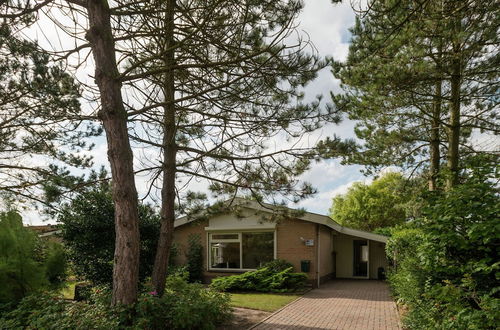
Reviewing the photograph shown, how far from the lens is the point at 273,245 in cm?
1520

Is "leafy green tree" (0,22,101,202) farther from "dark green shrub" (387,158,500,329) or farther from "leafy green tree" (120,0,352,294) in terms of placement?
"dark green shrub" (387,158,500,329)

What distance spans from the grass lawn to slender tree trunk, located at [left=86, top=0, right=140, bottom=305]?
460cm

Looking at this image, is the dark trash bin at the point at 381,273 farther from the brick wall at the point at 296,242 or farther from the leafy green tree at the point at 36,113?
the leafy green tree at the point at 36,113

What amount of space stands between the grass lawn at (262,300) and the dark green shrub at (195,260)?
3774 mm

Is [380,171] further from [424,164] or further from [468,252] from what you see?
[468,252]

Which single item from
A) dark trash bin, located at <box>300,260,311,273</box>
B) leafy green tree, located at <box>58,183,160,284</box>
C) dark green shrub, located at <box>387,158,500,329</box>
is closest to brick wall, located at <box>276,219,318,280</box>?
dark trash bin, located at <box>300,260,311,273</box>

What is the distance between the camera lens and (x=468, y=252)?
4.00m

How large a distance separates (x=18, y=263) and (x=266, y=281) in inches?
332

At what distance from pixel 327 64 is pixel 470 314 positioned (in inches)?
173

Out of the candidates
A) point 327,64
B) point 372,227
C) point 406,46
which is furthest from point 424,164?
point 372,227

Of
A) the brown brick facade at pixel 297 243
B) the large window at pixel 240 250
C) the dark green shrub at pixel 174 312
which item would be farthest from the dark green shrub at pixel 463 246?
the large window at pixel 240 250

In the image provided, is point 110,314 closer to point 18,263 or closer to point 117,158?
point 117,158

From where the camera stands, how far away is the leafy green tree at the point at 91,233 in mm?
8336

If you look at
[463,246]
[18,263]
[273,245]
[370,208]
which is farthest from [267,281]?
[370,208]
